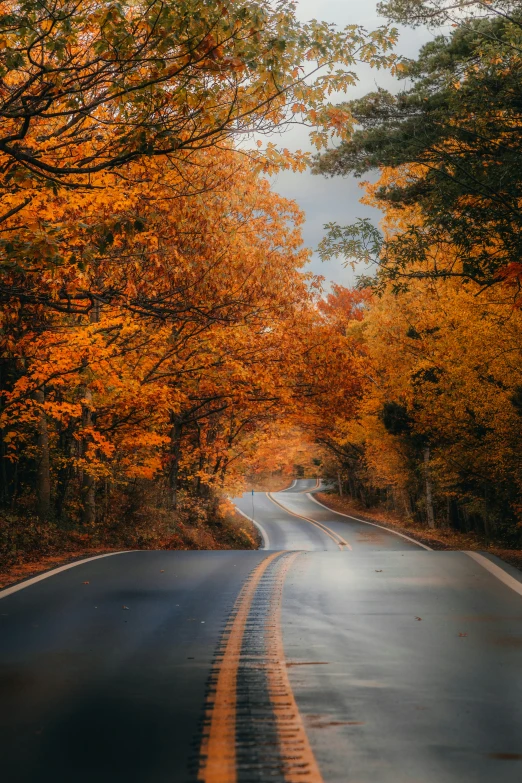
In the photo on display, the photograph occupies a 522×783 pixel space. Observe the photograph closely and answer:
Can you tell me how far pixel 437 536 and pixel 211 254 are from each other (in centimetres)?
2130

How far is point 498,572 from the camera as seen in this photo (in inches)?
442

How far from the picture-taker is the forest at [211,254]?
7.50 m

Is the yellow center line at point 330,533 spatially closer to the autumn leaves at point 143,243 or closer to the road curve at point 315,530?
the road curve at point 315,530

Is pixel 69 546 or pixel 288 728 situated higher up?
pixel 69 546

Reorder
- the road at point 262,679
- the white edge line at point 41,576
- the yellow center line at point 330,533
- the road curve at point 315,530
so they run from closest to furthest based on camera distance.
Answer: the road at point 262,679 → the white edge line at point 41,576 → the road curve at point 315,530 → the yellow center line at point 330,533

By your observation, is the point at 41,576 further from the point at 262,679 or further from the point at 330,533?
the point at 330,533

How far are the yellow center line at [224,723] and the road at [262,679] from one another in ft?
0.05

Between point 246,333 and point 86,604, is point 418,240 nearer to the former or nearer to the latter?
point 246,333

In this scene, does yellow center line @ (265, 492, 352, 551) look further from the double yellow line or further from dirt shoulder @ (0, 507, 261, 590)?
the double yellow line

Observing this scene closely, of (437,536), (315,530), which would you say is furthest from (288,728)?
(315,530)

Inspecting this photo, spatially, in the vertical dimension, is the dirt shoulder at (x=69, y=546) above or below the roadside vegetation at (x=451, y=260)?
below

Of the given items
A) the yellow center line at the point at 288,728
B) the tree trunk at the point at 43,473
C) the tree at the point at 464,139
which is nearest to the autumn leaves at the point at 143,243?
the tree trunk at the point at 43,473

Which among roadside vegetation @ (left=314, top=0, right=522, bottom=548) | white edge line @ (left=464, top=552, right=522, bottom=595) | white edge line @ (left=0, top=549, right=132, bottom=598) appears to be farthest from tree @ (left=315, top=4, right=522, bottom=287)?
white edge line @ (left=0, top=549, right=132, bottom=598)

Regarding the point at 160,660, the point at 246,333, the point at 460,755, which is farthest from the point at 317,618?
the point at 246,333
